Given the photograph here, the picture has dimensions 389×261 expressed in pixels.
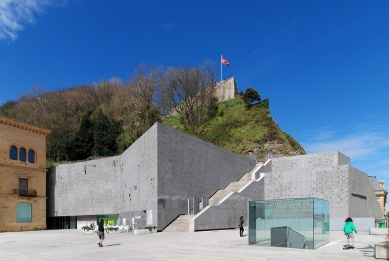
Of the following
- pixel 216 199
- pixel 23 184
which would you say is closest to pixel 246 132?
pixel 216 199

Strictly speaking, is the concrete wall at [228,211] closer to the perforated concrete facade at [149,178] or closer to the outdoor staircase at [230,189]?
the outdoor staircase at [230,189]

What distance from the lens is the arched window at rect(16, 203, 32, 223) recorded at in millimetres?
35250

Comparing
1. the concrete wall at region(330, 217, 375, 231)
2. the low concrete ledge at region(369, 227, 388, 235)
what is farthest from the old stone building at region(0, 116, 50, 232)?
the low concrete ledge at region(369, 227, 388, 235)

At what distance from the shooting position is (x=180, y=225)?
78.1 ft

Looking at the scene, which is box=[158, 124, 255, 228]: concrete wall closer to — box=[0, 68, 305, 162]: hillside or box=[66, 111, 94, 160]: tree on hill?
box=[0, 68, 305, 162]: hillside

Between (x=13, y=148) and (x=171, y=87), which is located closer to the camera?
(x=13, y=148)

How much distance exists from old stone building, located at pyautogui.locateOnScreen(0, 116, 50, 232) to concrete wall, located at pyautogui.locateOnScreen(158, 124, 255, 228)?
19.4 m

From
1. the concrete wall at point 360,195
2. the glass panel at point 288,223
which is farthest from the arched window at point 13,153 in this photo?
the concrete wall at point 360,195

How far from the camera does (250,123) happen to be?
5175 cm

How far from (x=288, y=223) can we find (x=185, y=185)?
1392 centimetres

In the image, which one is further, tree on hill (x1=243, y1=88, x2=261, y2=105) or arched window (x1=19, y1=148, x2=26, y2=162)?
tree on hill (x1=243, y1=88, x2=261, y2=105)

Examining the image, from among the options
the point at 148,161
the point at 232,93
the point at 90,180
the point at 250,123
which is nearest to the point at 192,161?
the point at 148,161

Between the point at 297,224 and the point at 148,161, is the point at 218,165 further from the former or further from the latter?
the point at 297,224

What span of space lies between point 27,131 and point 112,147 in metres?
14.9
